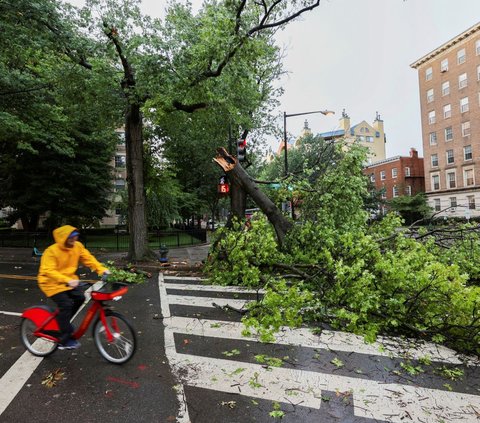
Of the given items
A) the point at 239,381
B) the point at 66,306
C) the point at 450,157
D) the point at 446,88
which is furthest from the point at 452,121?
the point at 66,306

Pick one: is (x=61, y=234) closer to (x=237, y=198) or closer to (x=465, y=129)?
(x=237, y=198)

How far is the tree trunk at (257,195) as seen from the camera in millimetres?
9586

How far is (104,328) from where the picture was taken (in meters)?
4.35

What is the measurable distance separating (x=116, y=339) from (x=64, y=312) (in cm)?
76

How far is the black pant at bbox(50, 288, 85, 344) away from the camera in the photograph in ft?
14.1

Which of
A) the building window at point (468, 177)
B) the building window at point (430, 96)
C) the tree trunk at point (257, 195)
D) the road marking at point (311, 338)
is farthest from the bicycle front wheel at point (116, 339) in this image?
the building window at point (430, 96)

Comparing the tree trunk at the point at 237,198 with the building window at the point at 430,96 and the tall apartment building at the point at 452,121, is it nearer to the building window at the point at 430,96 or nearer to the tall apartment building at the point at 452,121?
the tall apartment building at the point at 452,121

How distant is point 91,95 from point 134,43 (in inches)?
137

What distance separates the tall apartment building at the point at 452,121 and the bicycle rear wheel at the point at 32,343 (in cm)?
3968

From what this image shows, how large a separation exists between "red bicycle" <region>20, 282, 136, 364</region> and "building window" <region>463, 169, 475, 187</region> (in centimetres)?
4443

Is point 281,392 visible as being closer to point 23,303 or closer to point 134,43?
point 23,303

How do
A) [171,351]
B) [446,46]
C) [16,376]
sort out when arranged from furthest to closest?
1. [446,46]
2. [171,351]
3. [16,376]

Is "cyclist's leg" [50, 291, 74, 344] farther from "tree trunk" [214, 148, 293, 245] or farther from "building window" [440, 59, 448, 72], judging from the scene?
"building window" [440, 59, 448, 72]

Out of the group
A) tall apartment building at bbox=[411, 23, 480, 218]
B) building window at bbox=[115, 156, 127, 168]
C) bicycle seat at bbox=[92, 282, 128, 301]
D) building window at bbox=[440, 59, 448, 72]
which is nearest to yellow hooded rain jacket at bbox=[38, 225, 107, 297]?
bicycle seat at bbox=[92, 282, 128, 301]
